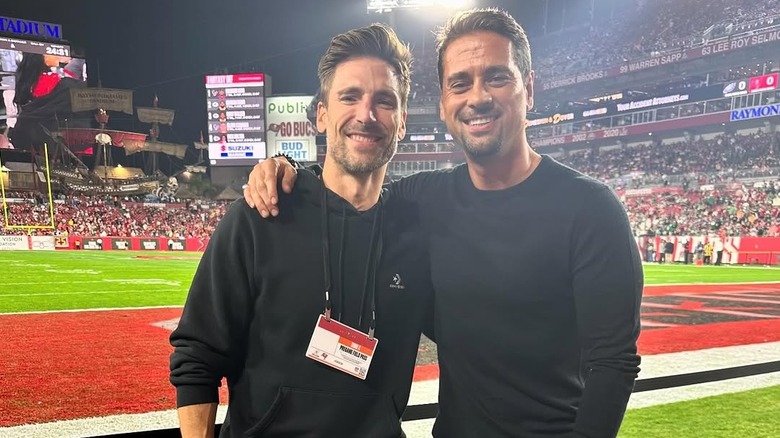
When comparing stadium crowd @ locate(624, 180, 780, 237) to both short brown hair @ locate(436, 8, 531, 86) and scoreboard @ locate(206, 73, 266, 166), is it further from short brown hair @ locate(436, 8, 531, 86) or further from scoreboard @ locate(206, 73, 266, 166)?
scoreboard @ locate(206, 73, 266, 166)

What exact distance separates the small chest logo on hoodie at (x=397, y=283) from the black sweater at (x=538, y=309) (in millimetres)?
192

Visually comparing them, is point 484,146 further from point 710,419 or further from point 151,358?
point 151,358

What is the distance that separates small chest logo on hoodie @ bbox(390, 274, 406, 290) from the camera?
1947mm

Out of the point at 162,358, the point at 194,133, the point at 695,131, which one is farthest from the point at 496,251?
the point at 194,133

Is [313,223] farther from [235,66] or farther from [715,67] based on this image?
[235,66]

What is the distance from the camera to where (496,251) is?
6.56ft

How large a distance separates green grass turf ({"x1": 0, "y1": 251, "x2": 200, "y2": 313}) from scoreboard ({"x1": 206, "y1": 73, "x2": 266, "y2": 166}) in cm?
2126

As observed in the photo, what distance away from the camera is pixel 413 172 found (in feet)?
51.9

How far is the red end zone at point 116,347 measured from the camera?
4.66 meters

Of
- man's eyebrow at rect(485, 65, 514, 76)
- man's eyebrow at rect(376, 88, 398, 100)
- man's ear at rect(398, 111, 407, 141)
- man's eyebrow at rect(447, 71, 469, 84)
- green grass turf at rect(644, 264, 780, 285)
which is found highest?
man's eyebrow at rect(485, 65, 514, 76)

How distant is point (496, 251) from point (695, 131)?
41.6 m

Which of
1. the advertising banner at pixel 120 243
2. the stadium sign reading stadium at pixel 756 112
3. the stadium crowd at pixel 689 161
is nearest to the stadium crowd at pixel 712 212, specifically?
the stadium crowd at pixel 689 161

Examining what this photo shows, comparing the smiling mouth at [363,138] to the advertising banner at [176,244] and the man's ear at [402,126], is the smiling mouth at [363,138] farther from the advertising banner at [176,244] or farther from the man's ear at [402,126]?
the advertising banner at [176,244]

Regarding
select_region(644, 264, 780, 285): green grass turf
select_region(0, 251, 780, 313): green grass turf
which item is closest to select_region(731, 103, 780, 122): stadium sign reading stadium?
select_region(0, 251, 780, 313): green grass turf
